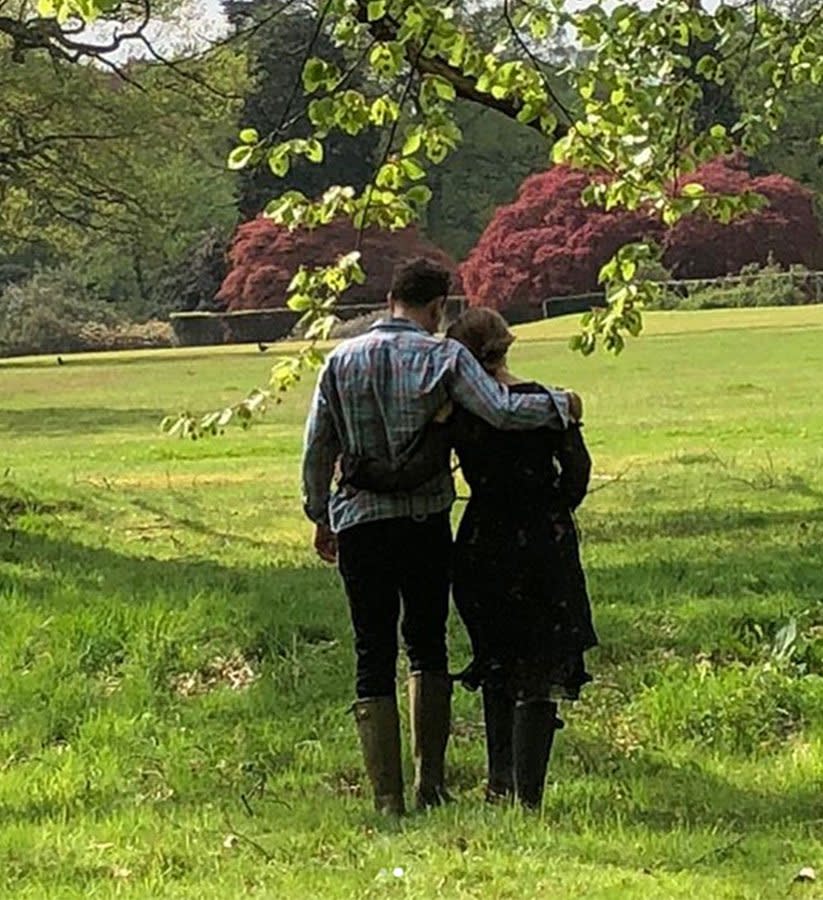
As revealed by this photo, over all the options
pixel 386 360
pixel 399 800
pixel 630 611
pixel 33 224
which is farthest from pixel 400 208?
pixel 33 224

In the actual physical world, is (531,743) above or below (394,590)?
below

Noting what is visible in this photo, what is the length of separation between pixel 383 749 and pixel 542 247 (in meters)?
58.7

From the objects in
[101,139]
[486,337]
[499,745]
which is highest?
[101,139]

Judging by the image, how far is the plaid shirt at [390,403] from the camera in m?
5.36

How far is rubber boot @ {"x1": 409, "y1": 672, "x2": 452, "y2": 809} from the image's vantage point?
5754 millimetres

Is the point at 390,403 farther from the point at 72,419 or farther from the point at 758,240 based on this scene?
the point at 758,240

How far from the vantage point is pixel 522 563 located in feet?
17.8

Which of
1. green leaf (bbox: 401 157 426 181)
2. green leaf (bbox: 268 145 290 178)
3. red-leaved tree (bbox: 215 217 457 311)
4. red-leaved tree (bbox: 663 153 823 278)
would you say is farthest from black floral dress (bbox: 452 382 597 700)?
red-leaved tree (bbox: 663 153 823 278)

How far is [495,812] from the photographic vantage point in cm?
550

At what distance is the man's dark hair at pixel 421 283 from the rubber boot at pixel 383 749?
1.31 metres

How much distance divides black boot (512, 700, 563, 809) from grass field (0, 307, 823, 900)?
0.13 m

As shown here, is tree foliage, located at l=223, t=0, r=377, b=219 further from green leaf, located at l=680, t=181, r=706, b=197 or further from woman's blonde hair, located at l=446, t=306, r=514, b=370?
woman's blonde hair, located at l=446, t=306, r=514, b=370

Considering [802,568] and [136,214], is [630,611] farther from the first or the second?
[136,214]

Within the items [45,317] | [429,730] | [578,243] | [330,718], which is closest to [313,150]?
Answer: [429,730]
